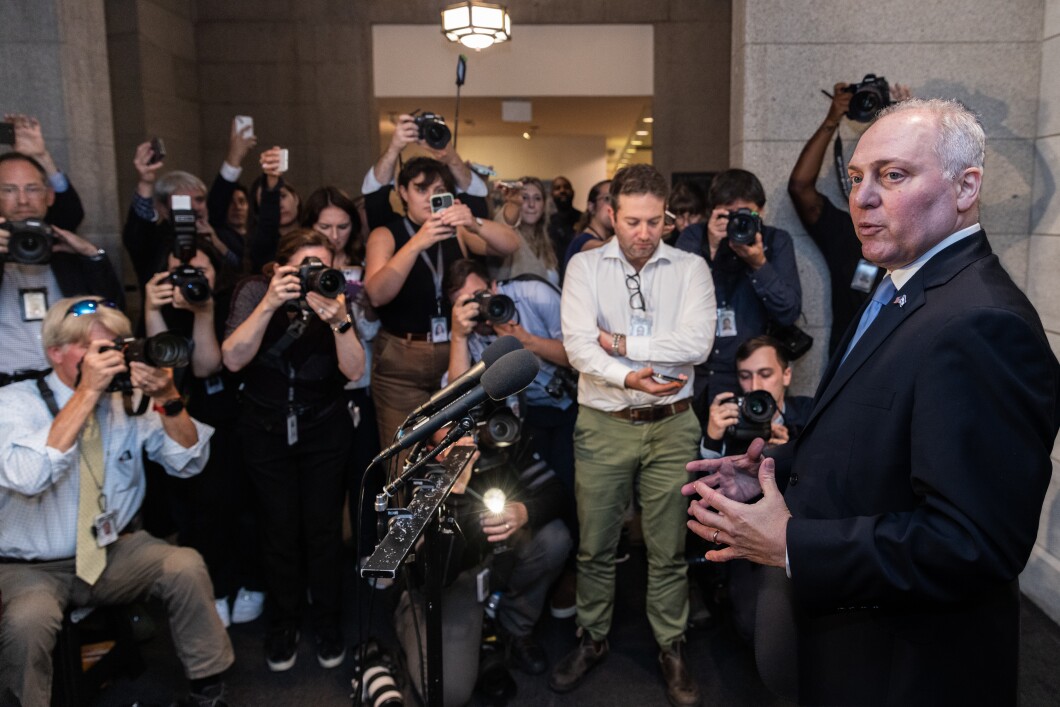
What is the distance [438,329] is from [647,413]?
90 centimetres

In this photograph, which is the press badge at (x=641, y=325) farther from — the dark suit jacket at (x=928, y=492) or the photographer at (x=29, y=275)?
the photographer at (x=29, y=275)

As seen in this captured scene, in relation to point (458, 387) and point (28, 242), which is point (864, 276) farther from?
point (28, 242)

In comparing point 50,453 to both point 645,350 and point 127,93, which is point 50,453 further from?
point 127,93

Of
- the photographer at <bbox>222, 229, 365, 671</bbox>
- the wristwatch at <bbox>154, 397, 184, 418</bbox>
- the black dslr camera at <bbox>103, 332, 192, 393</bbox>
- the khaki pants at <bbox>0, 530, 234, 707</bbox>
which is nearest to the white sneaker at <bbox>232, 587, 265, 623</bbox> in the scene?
the photographer at <bbox>222, 229, 365, 671</bbox>

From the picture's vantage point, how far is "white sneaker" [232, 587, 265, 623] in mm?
3107

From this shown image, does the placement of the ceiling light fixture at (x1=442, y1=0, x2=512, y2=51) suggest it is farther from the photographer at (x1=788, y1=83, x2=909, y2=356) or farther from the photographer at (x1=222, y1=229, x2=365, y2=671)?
the photographer at (x1=222, y1=229, x2=365, y2=671)

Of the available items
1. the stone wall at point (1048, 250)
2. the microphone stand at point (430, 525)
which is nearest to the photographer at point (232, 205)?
the microphone stand at point (430, 525)

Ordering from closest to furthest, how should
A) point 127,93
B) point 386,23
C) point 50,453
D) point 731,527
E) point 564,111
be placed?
point 731,527 < point 50,453 < point 127,93 < point 386,23 < point 564,111

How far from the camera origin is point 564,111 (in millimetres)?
8461

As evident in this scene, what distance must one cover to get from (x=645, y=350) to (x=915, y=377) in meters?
1.40

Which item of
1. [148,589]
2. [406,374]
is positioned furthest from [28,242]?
[406,374]

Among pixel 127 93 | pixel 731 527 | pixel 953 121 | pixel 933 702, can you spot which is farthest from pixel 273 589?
pixel 127 93

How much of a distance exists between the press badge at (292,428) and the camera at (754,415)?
1.47m

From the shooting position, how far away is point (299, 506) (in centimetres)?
289
